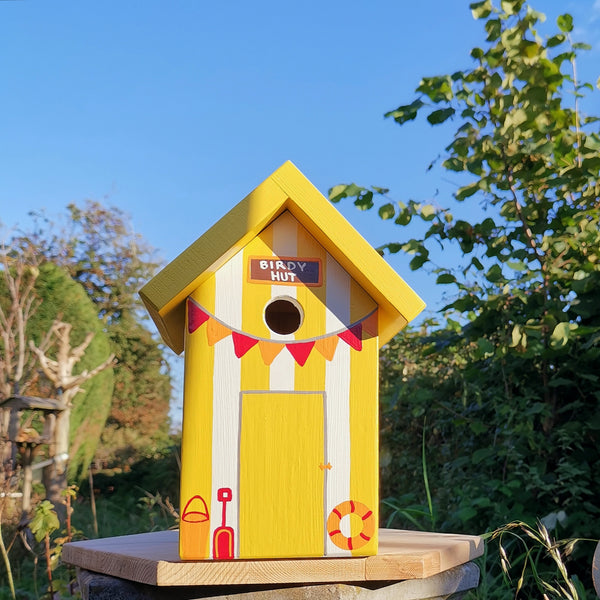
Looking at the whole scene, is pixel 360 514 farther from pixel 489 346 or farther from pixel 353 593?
pixel 489 346

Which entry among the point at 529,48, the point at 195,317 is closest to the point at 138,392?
the point at 529,48

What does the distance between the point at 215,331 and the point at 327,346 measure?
29 cm

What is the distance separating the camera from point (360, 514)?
1.70 m

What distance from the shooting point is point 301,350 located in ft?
5.69

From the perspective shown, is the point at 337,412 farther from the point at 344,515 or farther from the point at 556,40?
the point at 556,40

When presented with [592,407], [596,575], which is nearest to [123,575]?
[596,575]

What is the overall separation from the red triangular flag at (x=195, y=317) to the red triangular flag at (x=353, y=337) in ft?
1.16

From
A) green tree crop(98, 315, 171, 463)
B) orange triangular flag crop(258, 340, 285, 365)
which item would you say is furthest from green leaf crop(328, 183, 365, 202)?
green tree crop(98, 315, 171, 463)

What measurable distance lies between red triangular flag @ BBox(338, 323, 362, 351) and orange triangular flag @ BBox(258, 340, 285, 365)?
6.6 inches

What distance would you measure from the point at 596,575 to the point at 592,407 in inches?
71.4

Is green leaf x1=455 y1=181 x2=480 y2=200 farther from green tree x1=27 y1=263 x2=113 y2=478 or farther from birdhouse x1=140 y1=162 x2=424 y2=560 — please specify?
green tree x1=27 y1=263 x2=113 y2=478

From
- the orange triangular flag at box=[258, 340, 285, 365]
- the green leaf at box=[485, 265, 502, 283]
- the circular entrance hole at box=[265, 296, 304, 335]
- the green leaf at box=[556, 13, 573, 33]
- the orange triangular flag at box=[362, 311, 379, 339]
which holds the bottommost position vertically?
the orange triangular flag at box=[258, 340, 285, 365]

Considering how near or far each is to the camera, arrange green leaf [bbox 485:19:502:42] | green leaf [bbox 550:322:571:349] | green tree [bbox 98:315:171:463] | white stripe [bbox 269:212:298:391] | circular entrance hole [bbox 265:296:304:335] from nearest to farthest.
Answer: white stripe [bbox 269:212:298:391], circular entrance hole [bbox 265:296:304:335], green leaf [bbox 550:322:571:349], green leaf [bbox 485:19:502:42], green tree [bbox 98:315:171:463]

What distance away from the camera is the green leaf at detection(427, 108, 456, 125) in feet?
10.5
